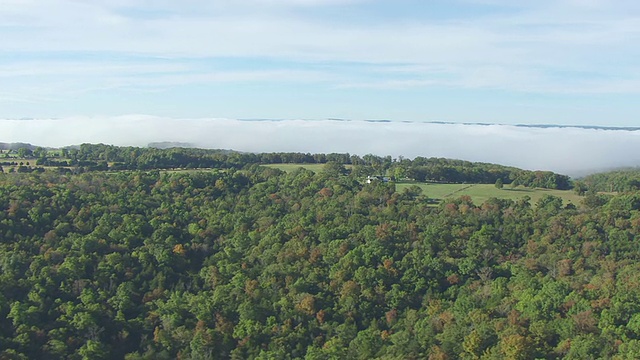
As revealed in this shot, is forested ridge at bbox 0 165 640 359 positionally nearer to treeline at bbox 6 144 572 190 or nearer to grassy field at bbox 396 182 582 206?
grassy field at bbox 396 182 582 206

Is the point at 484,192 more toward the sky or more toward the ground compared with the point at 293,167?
more toward the ground

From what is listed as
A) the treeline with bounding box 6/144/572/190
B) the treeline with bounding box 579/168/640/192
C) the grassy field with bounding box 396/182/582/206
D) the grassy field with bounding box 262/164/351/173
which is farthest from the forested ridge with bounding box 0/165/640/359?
the grassy field with bounding box 262/164/351/173

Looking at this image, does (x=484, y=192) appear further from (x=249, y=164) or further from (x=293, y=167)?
(x=249, y=164)

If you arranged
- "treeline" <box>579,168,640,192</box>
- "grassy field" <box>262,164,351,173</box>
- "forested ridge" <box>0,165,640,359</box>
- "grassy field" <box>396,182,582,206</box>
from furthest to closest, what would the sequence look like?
"grassy field" <box>262,164,351,173</box>, "treeline" <box>579,168,640,192</box>, "grassy field" <box>396,182,582,206</box>, "forested ridge" <box>0,165,640,359</box>

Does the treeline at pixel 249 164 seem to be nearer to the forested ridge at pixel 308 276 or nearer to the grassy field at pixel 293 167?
the grassy field at pixel 293 167

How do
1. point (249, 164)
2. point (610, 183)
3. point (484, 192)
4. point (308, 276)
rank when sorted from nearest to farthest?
point (308, 276) < point (484, 192) < point (610, 183) < point (249, 164)

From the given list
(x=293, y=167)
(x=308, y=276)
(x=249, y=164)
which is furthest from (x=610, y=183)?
(x=308, y=276)

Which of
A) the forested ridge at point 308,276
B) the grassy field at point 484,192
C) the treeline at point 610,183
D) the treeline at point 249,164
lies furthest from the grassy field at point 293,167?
the treeline at point 610,183

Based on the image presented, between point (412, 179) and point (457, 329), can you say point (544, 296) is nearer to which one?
point (457, 329)
